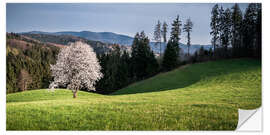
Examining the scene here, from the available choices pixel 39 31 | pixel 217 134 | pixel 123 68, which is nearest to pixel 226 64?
pixel 217 134

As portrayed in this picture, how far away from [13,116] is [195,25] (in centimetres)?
764

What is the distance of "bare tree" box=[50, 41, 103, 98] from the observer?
801cm

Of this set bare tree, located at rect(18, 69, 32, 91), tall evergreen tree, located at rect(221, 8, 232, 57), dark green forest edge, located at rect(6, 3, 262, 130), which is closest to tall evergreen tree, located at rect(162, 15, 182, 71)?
dark green forest edge, located at rect(6, 3, 262, 130)

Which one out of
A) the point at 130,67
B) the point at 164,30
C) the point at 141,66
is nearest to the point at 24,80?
the point at 130,67

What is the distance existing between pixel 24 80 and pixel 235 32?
35.4 feet

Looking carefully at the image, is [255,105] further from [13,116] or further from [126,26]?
[13,116]

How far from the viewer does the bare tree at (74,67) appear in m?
8.01

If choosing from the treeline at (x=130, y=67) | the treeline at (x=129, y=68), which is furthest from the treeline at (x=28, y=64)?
the treeline at (x=129, y=68)

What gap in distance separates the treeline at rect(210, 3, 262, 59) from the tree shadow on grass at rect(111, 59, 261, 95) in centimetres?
65

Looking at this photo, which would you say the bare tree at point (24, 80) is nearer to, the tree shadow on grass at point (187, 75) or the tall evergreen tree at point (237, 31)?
the tree shadow on grass at point (187, 75)

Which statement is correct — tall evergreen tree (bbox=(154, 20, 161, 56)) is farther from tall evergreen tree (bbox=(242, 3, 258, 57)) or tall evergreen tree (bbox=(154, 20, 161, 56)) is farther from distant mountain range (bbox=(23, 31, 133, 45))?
tall evergreen tree (bbox=(242, 3, 258, 57))

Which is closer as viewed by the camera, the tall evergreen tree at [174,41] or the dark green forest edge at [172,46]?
the dark green forest edge at [172,46]

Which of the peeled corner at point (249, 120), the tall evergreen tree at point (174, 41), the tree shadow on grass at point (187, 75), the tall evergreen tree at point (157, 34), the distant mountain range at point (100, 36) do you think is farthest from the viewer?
the tree shadow on grass at point (187, 75)

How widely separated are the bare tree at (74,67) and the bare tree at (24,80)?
1.30 meters
